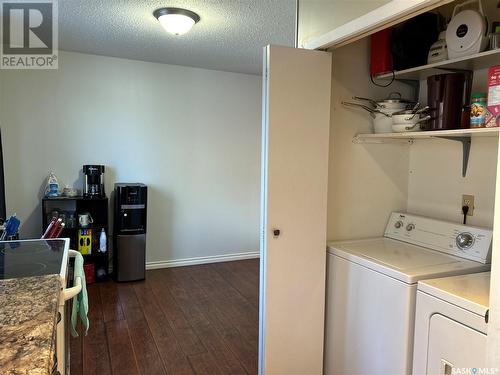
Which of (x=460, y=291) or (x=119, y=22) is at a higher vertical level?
(x=119, y=22)

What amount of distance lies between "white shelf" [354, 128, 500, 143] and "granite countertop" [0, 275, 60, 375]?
1.74 m

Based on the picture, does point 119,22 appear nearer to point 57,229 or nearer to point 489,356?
point 57,229

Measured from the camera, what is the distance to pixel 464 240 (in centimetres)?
200

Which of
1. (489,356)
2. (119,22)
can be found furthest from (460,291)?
(119,22)

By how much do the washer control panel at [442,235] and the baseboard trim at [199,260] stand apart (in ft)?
9.09

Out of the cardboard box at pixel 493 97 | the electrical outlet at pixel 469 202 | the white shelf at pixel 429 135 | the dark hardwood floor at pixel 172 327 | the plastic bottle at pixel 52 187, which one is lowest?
the dark hardwood floor at pixel 172 327

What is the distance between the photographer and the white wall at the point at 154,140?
3861mm

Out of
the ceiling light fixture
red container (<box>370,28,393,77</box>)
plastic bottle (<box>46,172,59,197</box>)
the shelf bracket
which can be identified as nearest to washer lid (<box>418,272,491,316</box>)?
the shelf bracket

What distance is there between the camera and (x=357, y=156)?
7.68 ft

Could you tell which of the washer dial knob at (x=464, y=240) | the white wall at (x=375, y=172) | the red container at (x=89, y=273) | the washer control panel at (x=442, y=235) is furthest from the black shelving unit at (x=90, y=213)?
the washer dial knob at (x=464, y=240)

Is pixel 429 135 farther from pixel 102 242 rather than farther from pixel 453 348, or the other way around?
pixel 102 242

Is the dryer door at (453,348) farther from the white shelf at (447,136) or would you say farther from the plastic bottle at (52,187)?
the plastic bottle at (52,187)

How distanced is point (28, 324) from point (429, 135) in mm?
1862

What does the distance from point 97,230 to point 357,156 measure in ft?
9.43
